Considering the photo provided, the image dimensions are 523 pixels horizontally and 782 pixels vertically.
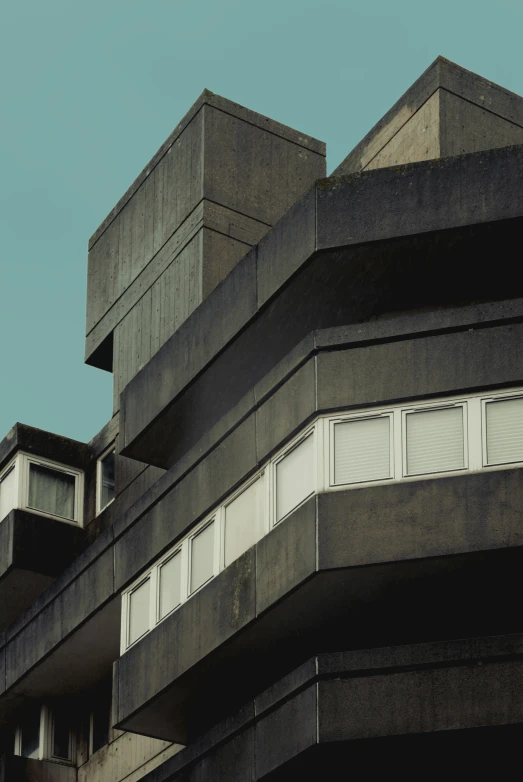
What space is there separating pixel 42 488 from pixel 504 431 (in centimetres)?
1368

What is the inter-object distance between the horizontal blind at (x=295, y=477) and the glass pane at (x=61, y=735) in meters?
11.3

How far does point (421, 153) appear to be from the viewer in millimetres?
27281

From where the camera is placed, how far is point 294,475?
22625 mm

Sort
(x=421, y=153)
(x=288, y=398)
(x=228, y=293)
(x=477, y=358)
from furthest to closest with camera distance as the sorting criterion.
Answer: (x=421, y=153) → (x=228, y=293) → (x=288, y=398) → (x=477, y=358)

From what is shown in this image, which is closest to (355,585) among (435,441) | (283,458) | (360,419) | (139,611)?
(435,441)

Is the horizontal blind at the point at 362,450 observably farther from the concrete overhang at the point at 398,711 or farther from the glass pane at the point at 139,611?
the glass pane at the point at 139,611

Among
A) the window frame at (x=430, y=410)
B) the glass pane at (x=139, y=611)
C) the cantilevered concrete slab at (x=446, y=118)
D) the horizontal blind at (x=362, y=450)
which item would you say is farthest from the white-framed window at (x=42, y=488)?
the window frame at (x=430, y=410)

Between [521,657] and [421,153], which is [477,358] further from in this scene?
[421,153]

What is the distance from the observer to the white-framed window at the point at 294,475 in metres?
22.2

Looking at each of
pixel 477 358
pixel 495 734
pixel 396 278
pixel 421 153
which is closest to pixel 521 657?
pixel 495 734

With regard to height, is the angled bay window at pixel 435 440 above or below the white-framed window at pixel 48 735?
above

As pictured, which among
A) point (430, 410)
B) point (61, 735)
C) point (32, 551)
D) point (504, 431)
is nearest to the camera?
point (504, 431)

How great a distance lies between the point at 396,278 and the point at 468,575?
4682mm

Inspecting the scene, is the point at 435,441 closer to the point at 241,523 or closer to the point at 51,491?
the point at 241,523
